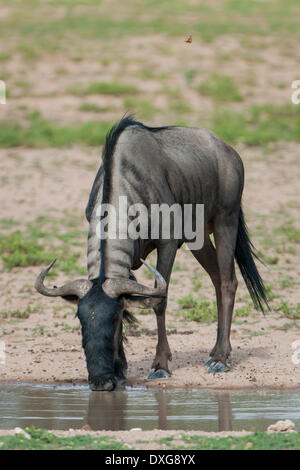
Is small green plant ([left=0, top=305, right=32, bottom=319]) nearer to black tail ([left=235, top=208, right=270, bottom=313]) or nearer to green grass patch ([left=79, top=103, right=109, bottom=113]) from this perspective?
black tail ([left=235, top=208, right=270, bottom=313])

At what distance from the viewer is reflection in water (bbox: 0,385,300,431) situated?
18.9 feet

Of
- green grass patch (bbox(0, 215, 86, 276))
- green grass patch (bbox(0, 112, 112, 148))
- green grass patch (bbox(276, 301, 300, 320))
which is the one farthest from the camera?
green grass patch (bbox(0, 112, 112, 148))

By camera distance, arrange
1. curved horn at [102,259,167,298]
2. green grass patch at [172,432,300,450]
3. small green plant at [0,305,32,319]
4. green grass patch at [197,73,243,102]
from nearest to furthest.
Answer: green grass patch at [172,432,300,450] < curved horn at [102,259,167,298] < small green plant at [0,305,32,319] < green grass patch at [197,73,243,102]

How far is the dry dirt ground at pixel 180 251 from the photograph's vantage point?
777 centimetres

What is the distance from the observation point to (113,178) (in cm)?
700

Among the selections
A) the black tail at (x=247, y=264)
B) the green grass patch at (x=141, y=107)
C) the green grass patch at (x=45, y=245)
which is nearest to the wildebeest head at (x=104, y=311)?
the black tail at (x=247, y=264)

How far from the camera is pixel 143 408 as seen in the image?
6234mm

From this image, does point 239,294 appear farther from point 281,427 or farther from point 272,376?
point 281,427

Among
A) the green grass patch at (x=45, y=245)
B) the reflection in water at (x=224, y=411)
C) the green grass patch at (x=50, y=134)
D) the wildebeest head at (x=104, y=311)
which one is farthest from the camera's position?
the green grass patch at (x=50, y=134)

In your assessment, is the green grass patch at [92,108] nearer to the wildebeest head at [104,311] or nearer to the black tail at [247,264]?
the black tail at [247,264]

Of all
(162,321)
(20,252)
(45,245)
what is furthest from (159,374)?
(45,245)

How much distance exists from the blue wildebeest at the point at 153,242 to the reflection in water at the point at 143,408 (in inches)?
8.6

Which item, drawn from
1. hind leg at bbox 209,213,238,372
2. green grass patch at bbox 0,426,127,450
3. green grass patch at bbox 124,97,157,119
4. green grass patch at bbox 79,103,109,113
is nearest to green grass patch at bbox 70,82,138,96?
green grass patch at bbox 124,97,157,119

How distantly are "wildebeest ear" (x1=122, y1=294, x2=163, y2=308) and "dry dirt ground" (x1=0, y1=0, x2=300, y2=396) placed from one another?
2.68 ft
